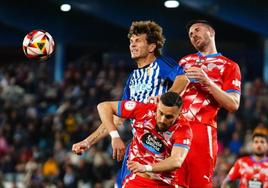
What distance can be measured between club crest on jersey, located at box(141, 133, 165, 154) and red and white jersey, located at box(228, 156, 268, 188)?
3534 millimetres

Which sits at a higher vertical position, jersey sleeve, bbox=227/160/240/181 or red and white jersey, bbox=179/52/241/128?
red and white jersey, bbox=179/52/241/128

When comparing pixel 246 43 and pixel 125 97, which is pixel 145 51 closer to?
pixel 125 97

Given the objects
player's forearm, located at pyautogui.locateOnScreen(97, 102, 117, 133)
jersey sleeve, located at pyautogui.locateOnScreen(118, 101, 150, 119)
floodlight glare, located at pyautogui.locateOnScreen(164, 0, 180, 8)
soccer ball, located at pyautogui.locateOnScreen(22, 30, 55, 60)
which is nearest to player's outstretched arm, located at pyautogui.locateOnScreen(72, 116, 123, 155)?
player's forearm, located at pyautogui.locateOnScreen(97, 102, 117, 133)

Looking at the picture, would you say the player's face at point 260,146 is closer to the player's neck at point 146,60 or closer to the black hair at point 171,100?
the player's neck at point 146,60

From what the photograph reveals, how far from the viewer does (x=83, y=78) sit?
24547mm

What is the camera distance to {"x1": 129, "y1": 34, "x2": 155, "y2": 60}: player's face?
735 cm

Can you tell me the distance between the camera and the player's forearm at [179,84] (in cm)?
712

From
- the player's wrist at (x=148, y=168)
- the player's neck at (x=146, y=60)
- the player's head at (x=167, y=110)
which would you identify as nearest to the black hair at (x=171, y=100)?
the player's head at (x=167, y=110)

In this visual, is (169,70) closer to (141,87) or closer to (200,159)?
(141,87)

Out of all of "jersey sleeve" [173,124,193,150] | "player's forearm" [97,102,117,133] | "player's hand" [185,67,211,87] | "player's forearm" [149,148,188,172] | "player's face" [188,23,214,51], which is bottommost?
"player's forearm" [149,148,188,172]

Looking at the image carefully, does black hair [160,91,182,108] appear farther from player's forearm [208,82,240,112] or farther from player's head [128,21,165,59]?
player's head [128,21,165,59]

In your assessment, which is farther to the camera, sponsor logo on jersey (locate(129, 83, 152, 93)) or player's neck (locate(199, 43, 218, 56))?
player's neck (locate(199, 43, 218, 56))

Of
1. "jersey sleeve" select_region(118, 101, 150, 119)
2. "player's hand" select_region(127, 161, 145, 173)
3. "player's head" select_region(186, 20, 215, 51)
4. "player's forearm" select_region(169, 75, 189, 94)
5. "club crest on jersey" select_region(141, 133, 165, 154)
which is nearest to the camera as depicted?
"player's hand" select_region(127, 161, 145, 173)

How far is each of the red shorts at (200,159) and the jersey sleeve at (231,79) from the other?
0.41 meters
